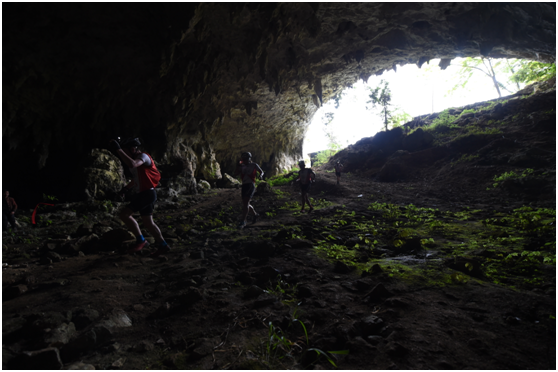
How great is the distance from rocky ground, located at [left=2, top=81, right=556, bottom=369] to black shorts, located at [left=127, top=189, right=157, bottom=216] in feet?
2.48

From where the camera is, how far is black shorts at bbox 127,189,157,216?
4203 mm

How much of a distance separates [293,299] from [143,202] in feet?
9.73

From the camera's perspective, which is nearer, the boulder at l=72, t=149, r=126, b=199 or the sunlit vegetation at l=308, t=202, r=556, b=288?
the sunlit vegetation at l=308, t=202, r=556, b=288

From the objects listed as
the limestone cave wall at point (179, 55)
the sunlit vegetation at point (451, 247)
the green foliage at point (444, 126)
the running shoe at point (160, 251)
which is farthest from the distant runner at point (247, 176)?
the green foliage at point (444, 126)

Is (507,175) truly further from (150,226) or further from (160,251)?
(150,226)

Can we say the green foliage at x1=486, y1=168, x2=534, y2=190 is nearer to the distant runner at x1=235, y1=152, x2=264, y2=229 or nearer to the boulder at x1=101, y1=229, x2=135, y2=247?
the distant runner at x1=235, y1=152, x2=264, y2=229

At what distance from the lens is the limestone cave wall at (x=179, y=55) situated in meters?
8.91

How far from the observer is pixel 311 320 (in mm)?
2225

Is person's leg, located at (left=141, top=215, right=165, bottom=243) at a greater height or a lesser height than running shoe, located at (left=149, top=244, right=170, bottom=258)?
greater

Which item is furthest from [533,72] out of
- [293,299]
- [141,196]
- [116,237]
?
[116,237]

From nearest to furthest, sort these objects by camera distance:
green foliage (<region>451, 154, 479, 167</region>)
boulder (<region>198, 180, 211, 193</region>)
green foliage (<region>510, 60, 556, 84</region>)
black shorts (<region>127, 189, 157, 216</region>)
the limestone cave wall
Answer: black shorts (<region>127, 189, 157, 216</region>), the limestone cave wall, green foliage (<region>451, 154, 479, 167</region>), boulder (<region>198, 180, 211, 193</region>), green foliage (<region>510, 60, 556, 84</region>)

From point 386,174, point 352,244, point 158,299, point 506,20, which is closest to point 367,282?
point 352,244

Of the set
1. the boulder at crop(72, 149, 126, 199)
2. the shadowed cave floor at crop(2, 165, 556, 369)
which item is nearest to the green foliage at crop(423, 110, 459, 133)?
the shadowed cave floor at crop(2, 165, 556, 369)

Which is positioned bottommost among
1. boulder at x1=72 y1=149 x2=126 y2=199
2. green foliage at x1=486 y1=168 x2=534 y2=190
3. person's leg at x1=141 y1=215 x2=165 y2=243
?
person's leg at x1=141 y1=215 x2=165 y2=243
